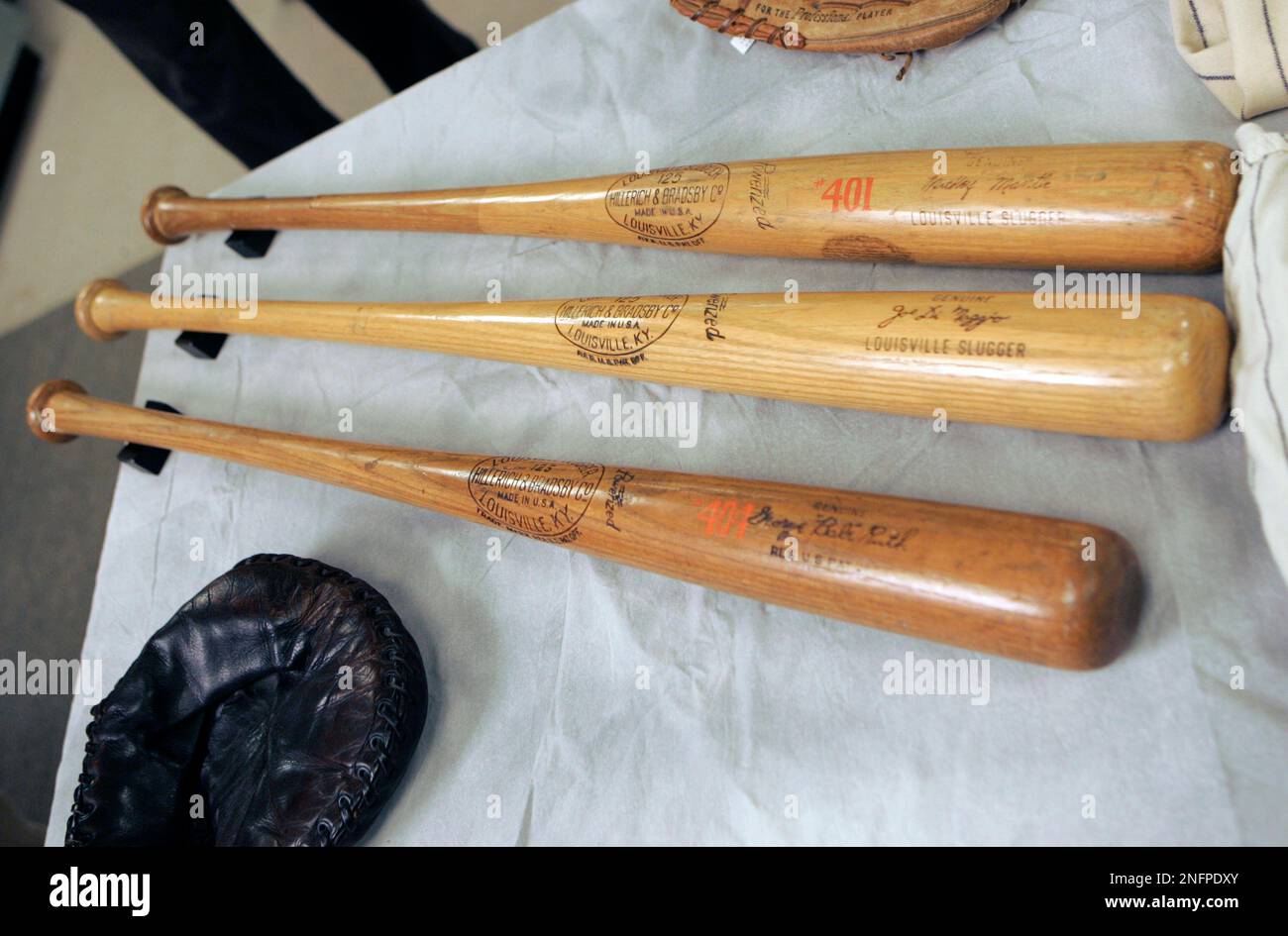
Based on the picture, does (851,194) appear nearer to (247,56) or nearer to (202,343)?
(202,343)

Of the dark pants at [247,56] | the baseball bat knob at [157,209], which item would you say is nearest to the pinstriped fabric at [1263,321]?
the baseball bat knob at [157,209]

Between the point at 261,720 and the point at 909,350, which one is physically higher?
the point at 909,350

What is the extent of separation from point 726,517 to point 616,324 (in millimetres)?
276

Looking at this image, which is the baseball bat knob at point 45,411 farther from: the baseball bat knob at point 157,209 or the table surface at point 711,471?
the baseball bat knob at point 157,209

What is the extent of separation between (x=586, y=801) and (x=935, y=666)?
0.39 metres

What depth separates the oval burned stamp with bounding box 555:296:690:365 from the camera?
1.01 meters

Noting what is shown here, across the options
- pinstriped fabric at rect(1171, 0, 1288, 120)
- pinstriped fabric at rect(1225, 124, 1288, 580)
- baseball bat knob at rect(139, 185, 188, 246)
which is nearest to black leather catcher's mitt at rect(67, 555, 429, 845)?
baseball bat knob at rect(139, 185, 188, 246)

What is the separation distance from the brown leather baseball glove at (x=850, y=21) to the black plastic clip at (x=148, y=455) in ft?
3.30

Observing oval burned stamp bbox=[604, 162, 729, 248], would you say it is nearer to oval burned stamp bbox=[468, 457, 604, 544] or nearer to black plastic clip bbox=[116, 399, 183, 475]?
oval burned stamp bbox=[468, 457, 604, 544]

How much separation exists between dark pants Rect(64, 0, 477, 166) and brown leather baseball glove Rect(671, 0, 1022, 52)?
3.43 feet

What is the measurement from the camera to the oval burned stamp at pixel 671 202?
1.06 m

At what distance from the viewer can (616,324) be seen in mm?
1034

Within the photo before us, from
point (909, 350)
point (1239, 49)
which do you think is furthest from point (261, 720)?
point (1239, 49)

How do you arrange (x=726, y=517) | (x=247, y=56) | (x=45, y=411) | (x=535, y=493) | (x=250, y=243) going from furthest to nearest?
(x=247, y=56), (x=250, y=243), (x=45, y=411), (x=535, y=493), (x=726, y=517)
